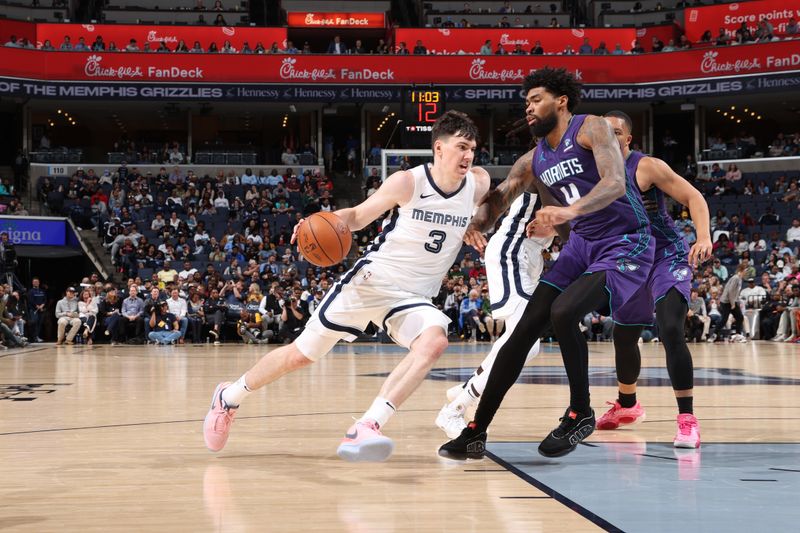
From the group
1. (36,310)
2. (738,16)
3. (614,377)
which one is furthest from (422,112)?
(738,16)

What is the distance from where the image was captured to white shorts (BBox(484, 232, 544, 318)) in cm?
670

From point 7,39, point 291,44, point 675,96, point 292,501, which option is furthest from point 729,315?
point 7,39

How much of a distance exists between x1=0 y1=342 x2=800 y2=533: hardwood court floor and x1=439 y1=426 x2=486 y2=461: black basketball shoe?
0.27ft

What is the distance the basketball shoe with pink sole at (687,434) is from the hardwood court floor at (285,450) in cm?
29

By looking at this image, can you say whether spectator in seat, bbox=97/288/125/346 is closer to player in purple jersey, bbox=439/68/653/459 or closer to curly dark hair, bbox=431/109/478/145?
curly dark hair, bbox=431/109/478/145

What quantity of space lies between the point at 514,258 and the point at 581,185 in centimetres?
179

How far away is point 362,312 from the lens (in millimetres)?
Answer: 5121

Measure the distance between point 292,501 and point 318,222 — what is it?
5.38ft

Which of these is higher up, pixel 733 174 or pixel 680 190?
pixel 733 174

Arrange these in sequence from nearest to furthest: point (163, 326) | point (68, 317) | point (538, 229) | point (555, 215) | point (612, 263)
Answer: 1. point (555, 215)
2. point (612, 263)
3. point (538, 229)
4. point (163, 326)
5. point (68, 317)

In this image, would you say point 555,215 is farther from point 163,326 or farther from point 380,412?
point 163,326

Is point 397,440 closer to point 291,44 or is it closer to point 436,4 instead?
point 291,44

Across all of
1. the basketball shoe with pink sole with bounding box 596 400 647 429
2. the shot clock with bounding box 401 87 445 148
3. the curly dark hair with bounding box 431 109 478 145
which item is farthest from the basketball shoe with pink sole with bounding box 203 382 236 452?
the shot clock with bounding box 401 87 445 148

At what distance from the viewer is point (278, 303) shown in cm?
1862
